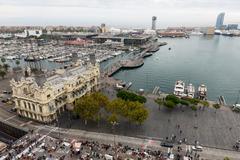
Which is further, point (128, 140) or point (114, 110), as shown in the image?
point (114, 110)

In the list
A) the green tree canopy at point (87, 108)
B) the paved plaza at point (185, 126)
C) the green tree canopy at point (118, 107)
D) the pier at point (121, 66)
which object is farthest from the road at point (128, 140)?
the pier at point (121, 66)

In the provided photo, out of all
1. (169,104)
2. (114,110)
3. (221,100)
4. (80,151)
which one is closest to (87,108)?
(114,110)

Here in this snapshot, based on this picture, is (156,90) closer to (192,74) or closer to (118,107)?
(192,74)

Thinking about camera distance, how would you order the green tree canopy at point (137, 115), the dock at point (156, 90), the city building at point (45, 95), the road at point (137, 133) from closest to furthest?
the road at point (137, 133)
the green tree canopy at point (137, 115)
the city building at point (45, 95)
the dock at point (156, 90)

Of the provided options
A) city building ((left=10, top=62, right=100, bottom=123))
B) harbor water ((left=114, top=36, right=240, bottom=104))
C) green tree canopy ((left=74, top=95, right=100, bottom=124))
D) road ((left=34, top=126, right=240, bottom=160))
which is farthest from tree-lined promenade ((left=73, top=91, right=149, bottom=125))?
harbor water ((left=114, top=36, right=240, bottom=104))

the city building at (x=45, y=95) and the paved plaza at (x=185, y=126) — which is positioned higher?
the city building at (x=45, y=95)

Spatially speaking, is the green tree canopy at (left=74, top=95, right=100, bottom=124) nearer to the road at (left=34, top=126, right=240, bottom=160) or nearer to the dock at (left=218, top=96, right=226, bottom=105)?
the road at (left=34, top=126, right=240, bottom=160)

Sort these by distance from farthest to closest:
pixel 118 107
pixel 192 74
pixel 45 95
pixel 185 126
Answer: pixel 192 74 < pixel 185 126 < pixel 45 95 < pixel 118 107

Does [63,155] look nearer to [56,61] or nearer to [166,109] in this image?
[166,109]

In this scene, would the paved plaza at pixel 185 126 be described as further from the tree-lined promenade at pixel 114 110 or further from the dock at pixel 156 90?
the dock at pixel 156 90
